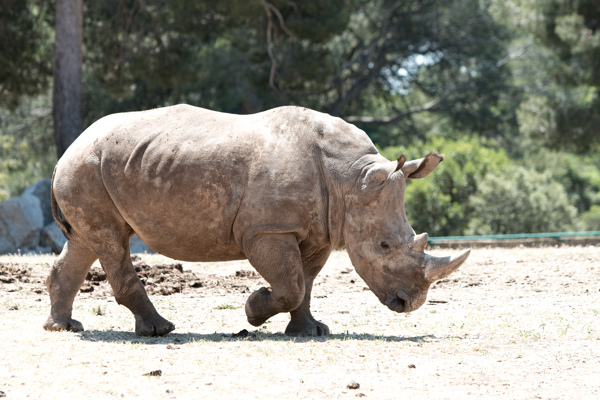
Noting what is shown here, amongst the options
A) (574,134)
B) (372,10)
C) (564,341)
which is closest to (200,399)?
(564,341)

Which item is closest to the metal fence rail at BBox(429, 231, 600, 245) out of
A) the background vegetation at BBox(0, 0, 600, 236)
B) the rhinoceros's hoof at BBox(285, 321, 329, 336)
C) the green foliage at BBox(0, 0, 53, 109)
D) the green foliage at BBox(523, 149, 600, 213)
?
the background vegetation at BBox(0, 0, 600, 236)

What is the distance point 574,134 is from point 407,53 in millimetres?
7983

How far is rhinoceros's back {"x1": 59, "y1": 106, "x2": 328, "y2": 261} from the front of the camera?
573cm

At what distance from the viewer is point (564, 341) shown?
224 inches

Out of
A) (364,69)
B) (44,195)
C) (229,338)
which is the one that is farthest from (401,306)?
(364,69)

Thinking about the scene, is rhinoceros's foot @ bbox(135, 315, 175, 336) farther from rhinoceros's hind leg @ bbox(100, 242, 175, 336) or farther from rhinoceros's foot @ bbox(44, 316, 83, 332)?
rhinoceros's foot @ bbox(44, 316, 83, 332)

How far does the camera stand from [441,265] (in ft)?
18.6

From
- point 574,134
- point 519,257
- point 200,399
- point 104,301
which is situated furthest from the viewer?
point 574,134

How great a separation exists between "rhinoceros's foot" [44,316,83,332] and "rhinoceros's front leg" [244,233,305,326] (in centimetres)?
155

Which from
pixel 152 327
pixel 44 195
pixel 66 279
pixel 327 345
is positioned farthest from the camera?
pixel 44 195

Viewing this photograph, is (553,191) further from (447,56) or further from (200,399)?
(200,399)

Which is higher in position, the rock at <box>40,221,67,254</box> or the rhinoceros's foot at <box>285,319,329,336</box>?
the rhinoceros's foot at <box>285,319,329,336</box>

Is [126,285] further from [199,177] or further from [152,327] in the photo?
[199,177]

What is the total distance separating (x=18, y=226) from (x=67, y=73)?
11.1 ft
